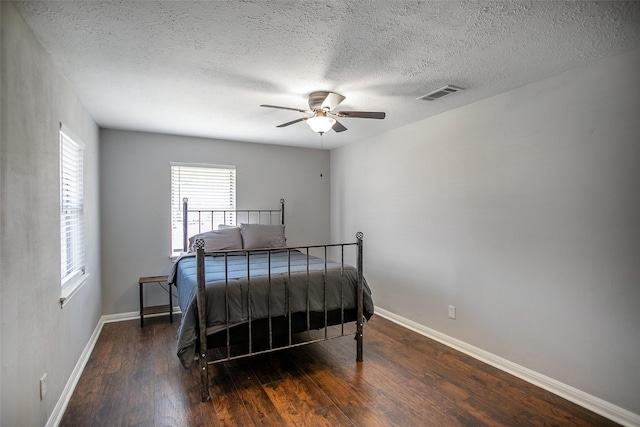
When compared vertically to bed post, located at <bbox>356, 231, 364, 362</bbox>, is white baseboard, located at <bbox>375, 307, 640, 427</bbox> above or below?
below

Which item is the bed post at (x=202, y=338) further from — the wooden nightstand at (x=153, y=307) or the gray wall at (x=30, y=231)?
the wooden nightstand at (x=153, y=307)

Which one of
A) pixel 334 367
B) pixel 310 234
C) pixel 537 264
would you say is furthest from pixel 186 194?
pixel 537 264

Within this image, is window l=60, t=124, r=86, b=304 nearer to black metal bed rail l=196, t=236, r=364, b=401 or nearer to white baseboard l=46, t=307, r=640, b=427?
white baseboard l=46, t=307, r=640, b=427

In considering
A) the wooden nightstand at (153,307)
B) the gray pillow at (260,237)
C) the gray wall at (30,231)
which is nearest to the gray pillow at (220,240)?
the gray pillow at (260,237)

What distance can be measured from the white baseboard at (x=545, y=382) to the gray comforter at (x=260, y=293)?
0.91 meters

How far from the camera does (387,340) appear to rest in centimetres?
343

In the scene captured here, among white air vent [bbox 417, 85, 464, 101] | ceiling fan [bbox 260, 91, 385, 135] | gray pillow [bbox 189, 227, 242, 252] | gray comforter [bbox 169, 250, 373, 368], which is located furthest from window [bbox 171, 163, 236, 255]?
white air vent [bbox 417, 85, 464, 101]

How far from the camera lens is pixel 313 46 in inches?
80.1

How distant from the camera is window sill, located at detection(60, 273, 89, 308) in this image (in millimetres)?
2291

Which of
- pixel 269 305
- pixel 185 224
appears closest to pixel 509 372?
pixel 269 305

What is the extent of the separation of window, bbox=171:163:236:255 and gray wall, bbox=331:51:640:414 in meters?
2.37

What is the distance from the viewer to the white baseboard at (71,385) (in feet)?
6.69

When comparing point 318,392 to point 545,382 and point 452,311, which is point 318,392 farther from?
point 545,382

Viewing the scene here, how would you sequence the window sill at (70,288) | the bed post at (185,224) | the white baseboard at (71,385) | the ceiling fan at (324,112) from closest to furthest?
1. the white baseboard at (71,385)
2. the window sill at (70,288)
3. the ceiling fan at (324,112)
4. the bed post at (185,224)
